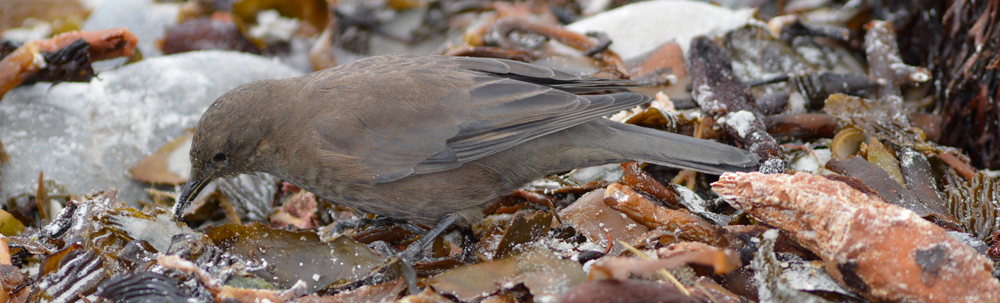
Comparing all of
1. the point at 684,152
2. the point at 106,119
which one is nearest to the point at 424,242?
the point at 684,152

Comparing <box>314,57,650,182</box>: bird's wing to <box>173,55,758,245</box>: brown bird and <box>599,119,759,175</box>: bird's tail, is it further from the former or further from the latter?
<box>599,119,759,175</box>: bird's tail

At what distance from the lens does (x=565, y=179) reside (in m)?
3.74

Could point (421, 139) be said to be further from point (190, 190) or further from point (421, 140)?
point (190, 190)

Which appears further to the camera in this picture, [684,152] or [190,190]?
[190,190]

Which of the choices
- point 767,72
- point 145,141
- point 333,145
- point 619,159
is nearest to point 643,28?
point 767,72

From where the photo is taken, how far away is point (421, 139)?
318 centimetres

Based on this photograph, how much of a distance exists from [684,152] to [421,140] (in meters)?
1.29

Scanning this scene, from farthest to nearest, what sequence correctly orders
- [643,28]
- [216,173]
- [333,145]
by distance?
[643,28], [216,173], [333,145]

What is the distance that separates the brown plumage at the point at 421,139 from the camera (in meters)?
3.15

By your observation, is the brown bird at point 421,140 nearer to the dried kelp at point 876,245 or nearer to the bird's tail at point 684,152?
the bird's tail at point 684,152

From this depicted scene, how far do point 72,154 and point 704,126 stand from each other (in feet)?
11.9

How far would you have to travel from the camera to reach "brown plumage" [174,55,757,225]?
3.15 meters

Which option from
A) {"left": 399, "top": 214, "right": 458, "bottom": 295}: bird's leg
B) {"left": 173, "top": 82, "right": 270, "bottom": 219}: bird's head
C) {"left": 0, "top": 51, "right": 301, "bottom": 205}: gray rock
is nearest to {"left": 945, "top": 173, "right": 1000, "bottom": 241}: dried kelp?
{"left": 399, "top": 214, "right": 458, "bottom": 295}: bird's leg

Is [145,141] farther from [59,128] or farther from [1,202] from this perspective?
[1,202]
